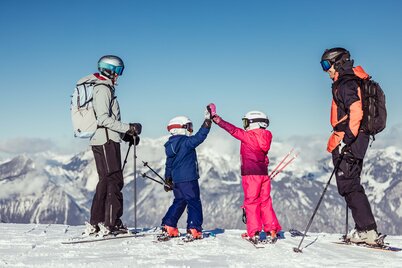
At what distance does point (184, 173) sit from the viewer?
11.5 meters

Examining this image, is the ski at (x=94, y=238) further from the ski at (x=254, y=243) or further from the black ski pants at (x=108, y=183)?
the ski at (x=254, y=243)

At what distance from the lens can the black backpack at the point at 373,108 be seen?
34.6 feet

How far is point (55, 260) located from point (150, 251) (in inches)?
70.6

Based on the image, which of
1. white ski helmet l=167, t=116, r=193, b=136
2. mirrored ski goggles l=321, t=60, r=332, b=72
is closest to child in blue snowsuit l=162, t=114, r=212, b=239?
white ski helmet l=167, t=116, r=193, b=136

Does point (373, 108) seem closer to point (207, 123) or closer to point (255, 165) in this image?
point (255, 165)

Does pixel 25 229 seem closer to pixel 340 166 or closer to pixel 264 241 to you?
pixel 264 241

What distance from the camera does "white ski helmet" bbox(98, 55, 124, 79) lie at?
1187cm

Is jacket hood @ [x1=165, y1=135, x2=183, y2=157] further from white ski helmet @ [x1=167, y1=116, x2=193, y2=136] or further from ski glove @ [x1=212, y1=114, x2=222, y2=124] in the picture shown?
ski glove @ [x1=212, y1=114, x2=222, y2=124]

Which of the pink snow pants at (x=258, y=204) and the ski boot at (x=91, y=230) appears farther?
the ski boot at (x=91, y=230)

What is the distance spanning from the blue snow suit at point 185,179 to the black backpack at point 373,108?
3.26 meters

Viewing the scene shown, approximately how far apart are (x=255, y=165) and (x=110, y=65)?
4.00 meters

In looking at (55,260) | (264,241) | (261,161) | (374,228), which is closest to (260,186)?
(261,161)

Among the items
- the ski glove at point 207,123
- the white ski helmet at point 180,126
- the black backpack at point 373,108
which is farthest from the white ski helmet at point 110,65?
the black backpack at point 373,108

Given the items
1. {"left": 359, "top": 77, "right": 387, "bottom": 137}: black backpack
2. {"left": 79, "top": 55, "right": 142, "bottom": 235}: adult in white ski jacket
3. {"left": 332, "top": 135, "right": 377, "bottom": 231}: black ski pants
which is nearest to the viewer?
{"left": 359, "top": 77, "right": 387, "bottom": 137}: black backpack
